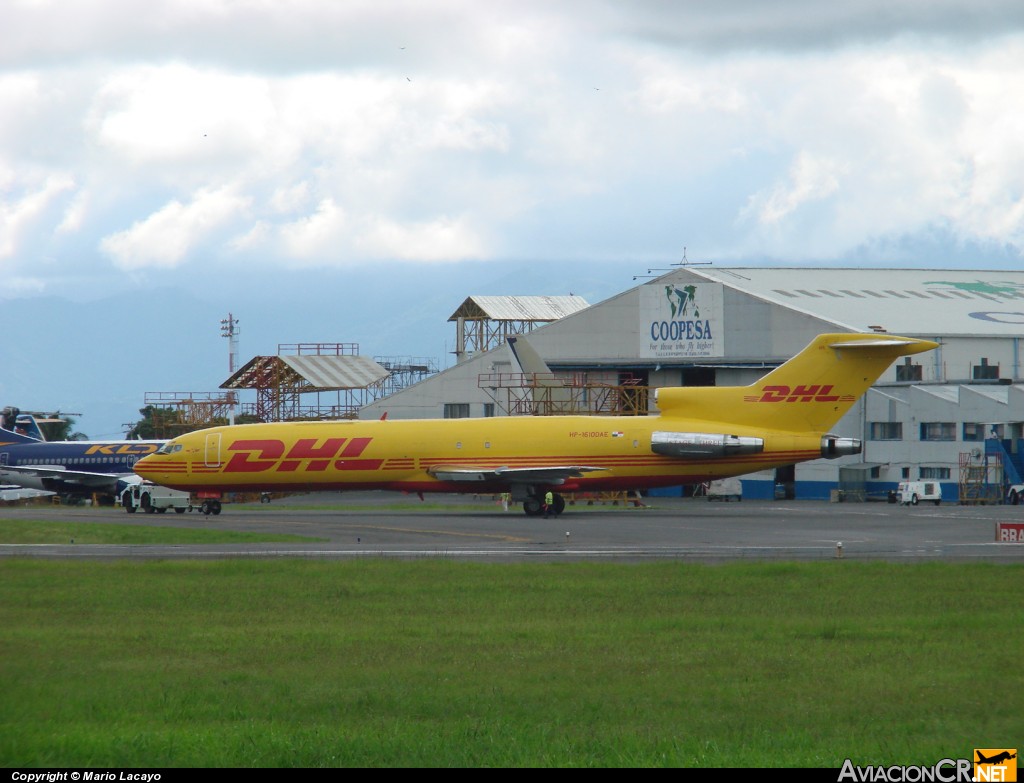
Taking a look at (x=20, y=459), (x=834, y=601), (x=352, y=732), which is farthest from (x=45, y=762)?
(x=20, y=459)

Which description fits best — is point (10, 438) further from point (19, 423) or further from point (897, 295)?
point (897, 295)

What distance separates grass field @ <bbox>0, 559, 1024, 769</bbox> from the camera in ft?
40.3

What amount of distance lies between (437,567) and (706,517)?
28172 mm

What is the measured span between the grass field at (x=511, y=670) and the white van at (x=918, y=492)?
45.9 m

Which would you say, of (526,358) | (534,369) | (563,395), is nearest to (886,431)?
(534,369)

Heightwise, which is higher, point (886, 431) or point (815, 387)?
point (815, 387)

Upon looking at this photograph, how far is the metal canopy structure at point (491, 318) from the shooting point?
482 feet

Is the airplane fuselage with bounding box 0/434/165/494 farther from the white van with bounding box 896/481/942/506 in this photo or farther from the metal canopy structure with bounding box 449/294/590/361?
the metal canopy structure with bounding box 449/294/590/361

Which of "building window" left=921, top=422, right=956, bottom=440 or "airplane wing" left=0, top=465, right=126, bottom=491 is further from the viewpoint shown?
"building window" left=921, top=422, right=956, bottom=440

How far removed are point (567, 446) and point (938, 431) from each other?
98.1ft

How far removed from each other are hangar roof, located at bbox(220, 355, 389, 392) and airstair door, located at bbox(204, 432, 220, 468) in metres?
59.1

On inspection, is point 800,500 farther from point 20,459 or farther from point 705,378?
point 20,459

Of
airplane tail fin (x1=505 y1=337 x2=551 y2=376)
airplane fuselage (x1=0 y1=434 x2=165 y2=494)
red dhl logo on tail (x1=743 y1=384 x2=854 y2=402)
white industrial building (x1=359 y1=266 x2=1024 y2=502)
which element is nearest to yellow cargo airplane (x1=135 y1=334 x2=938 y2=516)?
red dhl logo on tail (x1=743 y1=384 x2=854 y2=402)

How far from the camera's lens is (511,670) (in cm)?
1677
